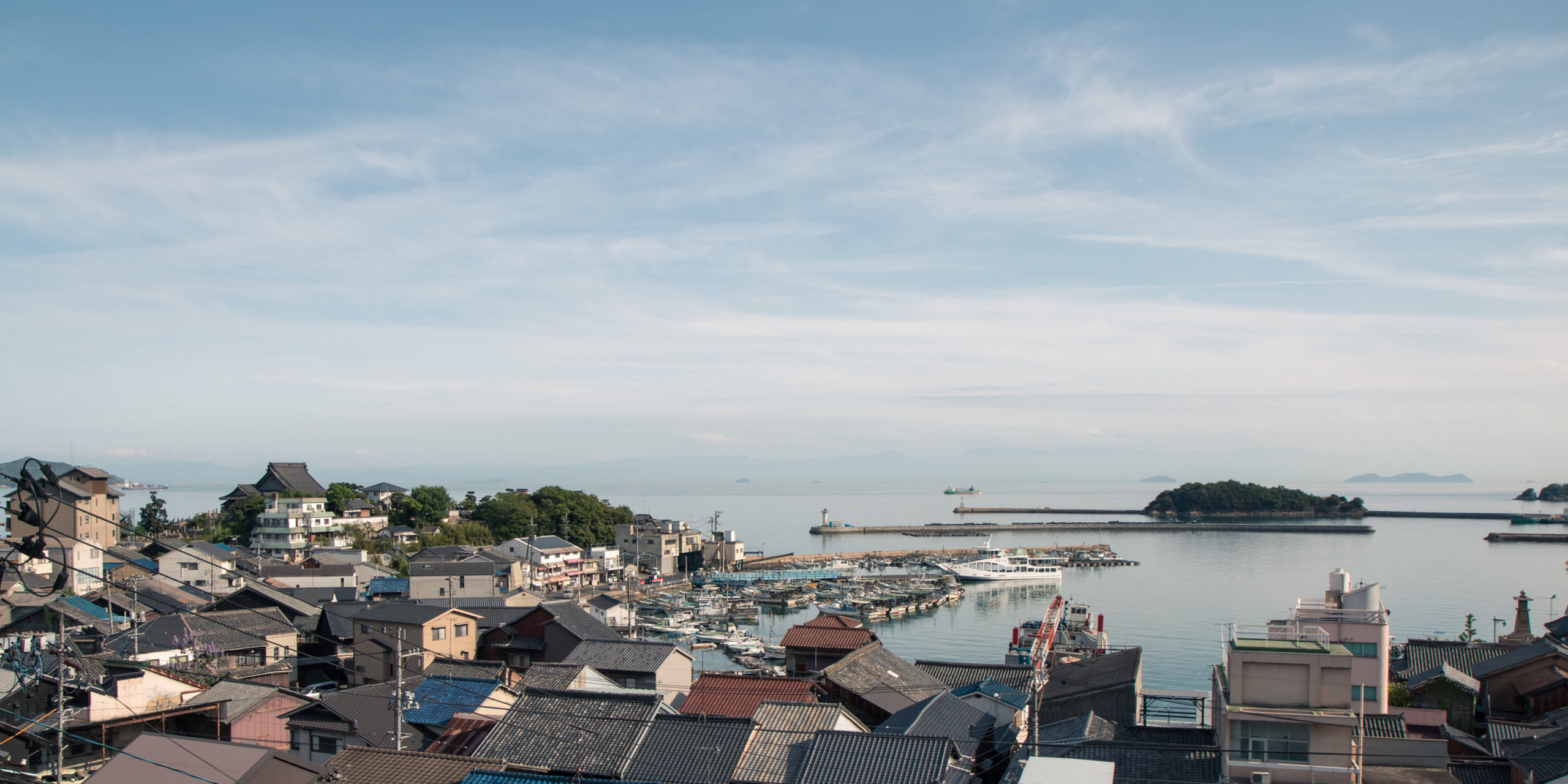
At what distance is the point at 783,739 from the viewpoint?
8031 millimetres

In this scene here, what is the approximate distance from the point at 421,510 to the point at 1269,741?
41049mm

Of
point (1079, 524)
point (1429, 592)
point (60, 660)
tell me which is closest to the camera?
point (60, 660)

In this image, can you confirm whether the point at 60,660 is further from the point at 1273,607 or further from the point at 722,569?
the point at 722,569

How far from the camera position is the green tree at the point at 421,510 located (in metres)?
42.2

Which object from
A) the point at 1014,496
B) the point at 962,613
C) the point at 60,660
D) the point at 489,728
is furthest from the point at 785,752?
the point at 1014,496

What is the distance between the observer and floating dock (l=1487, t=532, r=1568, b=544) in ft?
175

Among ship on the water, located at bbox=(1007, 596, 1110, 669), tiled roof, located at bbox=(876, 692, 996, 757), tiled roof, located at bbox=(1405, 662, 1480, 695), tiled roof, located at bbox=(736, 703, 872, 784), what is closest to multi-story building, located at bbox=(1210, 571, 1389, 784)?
tiled roof, located at bbox=(876, 692, 996, 757)

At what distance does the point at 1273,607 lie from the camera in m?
30.5

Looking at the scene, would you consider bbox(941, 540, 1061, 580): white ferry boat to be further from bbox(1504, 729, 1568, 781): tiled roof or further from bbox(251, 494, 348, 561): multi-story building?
bbox(1504, 729, 1568, 781): tiled roof

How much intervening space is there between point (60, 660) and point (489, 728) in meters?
3.60

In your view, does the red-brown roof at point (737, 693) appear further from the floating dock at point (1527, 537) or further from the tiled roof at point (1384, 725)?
the floating dock at point (1527, 537)

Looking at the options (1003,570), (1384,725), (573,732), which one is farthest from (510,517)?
(1384,725)

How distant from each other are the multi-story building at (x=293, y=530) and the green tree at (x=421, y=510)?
213 inches

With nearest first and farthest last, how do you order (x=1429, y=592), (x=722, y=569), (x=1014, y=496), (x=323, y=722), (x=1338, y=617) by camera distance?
(x=1338, y=617) < (x=323, y=722) < (x=1429, y=592) < (x=722, y=569) < (x=1014, y=496)
